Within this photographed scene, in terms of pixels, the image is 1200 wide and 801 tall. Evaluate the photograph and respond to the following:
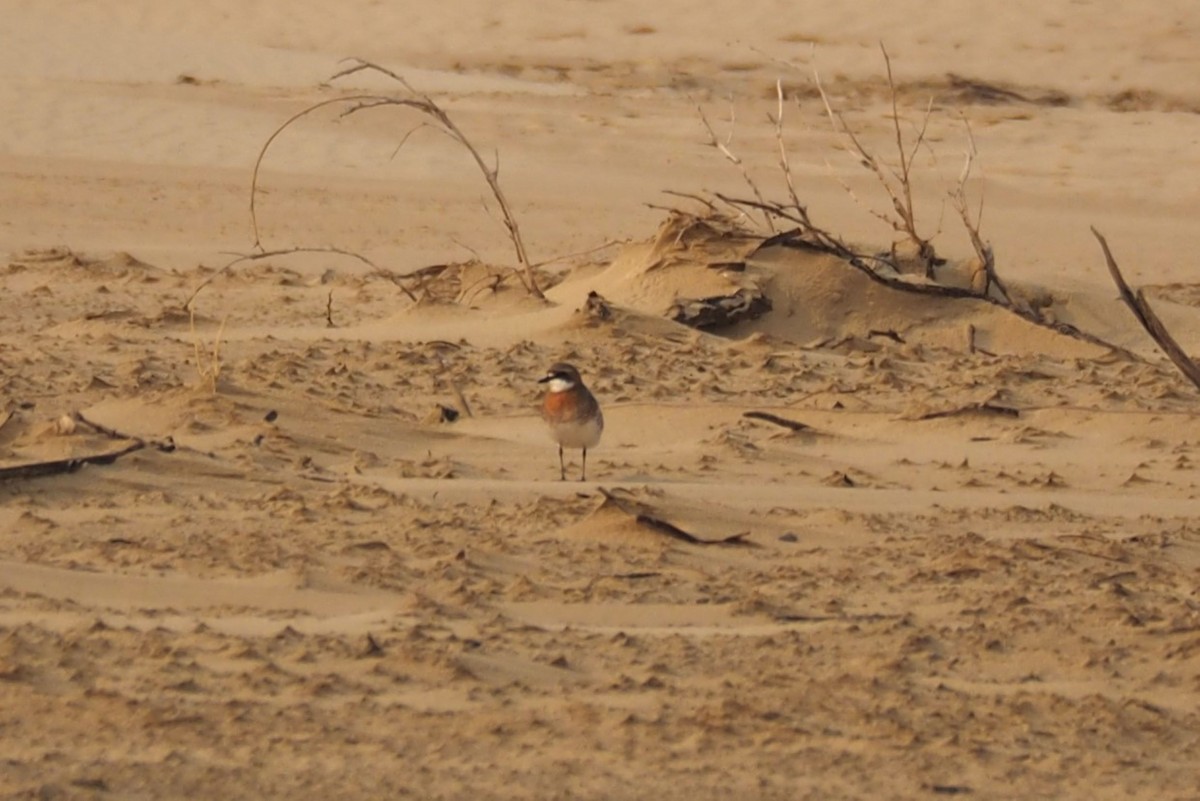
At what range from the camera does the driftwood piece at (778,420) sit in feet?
21.0

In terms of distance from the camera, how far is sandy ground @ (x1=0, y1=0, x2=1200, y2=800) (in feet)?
Result: 11.7

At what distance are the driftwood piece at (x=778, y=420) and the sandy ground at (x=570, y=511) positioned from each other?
0.11ft

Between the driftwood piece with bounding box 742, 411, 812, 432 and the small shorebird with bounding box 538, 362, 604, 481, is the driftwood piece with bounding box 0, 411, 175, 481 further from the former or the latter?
the driftwood piece with bounding box 742, 411, 812, 432

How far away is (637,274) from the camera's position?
841 centimetres

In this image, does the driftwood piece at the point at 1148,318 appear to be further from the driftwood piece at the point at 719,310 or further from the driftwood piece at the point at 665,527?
the driftwood piece at the point at 719,310

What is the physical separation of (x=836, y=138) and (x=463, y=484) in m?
10.8

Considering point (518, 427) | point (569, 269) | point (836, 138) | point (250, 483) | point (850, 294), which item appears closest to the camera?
point (250, 483)

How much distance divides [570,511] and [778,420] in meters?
1.41

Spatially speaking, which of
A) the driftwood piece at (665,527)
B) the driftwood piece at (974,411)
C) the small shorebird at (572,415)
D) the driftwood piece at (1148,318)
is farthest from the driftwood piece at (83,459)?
the driftwood piece at (1148,318)

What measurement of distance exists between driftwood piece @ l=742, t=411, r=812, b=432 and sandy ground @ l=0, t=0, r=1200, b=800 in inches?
1.3

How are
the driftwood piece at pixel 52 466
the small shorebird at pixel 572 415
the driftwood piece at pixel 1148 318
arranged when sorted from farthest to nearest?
the small shorebird at pixel 572 415
the driftwood piece at pixel 52 466
the driftwood piece at pixel 1148 318

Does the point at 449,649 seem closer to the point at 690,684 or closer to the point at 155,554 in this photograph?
the point at 690,684

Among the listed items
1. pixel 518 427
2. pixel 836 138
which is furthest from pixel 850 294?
pixel 836 138

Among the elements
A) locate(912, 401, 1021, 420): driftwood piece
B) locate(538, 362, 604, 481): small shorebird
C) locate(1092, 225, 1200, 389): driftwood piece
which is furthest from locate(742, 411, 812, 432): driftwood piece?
locate(1092, 225, 1200, 389): driftwood piece
